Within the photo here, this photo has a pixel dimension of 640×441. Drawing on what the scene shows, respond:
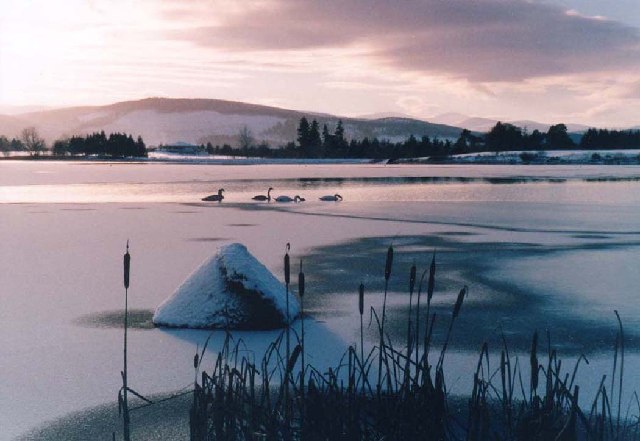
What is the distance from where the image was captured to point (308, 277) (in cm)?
823

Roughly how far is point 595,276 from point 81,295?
19.0 feet

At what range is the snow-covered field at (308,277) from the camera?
4703 millimetres

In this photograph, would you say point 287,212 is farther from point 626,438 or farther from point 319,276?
point 626,438

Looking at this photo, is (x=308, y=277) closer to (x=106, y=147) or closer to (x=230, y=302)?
(x=230, y=302)

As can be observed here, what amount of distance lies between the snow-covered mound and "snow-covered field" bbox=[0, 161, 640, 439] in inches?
7.0

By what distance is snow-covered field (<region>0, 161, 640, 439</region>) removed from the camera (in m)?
4.70

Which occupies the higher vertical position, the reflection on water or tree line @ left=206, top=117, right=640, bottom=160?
tree line @ left=206, top=117, right=640, bottom=160

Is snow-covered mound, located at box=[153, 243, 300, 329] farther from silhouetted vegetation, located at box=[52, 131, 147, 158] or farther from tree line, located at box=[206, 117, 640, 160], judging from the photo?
silhouetted vegetation, located at box=[52, 131, 147, 158]

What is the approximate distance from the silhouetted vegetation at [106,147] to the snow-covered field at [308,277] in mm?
89297

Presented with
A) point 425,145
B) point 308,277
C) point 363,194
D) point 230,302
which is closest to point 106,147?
point 425,145

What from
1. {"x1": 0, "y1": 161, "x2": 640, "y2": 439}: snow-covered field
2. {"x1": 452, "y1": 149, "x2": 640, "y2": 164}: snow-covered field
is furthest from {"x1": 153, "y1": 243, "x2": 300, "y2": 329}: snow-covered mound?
{"x1": 452, "y1": 149, "x2": 640, "y2": 164}: snow-covered field

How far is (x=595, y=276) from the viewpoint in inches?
327

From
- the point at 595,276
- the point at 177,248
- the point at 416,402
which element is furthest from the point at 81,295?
the point at 595,276

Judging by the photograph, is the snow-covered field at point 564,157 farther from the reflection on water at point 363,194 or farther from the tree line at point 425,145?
the reflection on water at point 363,194
